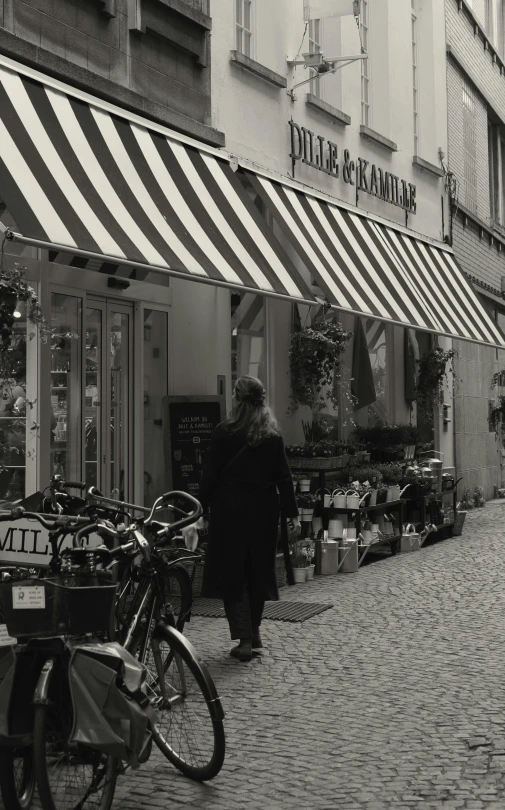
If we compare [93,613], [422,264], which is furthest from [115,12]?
[93,613]

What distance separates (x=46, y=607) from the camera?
4.16m

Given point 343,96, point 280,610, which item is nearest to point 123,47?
point 280,610

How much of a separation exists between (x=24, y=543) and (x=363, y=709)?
207 cm

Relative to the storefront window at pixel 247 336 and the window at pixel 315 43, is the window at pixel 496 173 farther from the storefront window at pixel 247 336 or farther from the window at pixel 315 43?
the storefront window at pixel 247 336

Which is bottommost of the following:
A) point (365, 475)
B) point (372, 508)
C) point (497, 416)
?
point (372, 508)

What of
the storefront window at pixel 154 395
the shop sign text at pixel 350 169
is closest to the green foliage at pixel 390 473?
the storefront window at pixel 154 395

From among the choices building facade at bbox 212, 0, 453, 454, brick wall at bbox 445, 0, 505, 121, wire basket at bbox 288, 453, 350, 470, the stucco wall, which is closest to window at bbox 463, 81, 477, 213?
brick wall at bbox 445, 0, 505, 121

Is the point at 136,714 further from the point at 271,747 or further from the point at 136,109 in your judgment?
the point at 136,109

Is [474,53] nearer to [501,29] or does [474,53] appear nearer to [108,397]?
[501,29]

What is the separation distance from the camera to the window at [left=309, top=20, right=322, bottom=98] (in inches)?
588

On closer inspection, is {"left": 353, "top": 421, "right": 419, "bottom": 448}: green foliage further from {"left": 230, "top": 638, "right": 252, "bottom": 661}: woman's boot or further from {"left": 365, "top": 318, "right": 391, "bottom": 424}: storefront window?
{"left": 230, "top": 638, "right": 252, "bottom": 661}: woman's boot

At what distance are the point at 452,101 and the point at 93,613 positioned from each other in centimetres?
1826

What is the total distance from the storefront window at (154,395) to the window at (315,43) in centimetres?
489

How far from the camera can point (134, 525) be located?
475 cm
